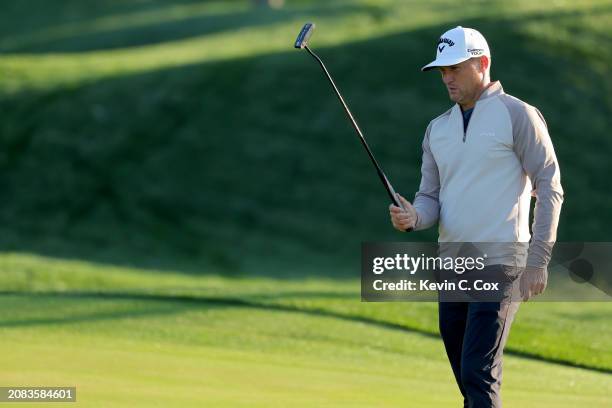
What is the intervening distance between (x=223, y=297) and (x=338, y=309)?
119 cm

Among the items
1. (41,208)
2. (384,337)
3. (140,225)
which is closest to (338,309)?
(384,337)

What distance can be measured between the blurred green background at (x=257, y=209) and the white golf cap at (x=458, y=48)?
2.15 meters

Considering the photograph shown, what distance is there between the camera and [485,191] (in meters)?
5.26

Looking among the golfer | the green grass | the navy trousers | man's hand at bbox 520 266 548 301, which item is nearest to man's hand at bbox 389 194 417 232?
the golfer

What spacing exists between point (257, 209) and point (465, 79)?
1748cm

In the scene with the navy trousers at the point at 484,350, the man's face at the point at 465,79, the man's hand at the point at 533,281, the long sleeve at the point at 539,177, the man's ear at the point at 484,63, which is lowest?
the navy trousers at the point at 484,350

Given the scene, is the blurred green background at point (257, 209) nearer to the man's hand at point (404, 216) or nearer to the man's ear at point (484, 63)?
the man's hand at point (404, 216)

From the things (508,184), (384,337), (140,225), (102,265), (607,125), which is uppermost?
(607,125)

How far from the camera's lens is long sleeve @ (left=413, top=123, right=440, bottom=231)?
5539 millimetres

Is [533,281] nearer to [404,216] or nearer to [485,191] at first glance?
[485,191]

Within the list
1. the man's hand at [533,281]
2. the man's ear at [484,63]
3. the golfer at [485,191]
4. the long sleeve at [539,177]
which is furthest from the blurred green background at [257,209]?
the man's ear at [484,63]

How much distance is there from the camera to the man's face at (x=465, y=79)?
5.34 m

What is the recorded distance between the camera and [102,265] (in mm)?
19406

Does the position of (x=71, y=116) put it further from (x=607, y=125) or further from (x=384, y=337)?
(x=384, y=337)
